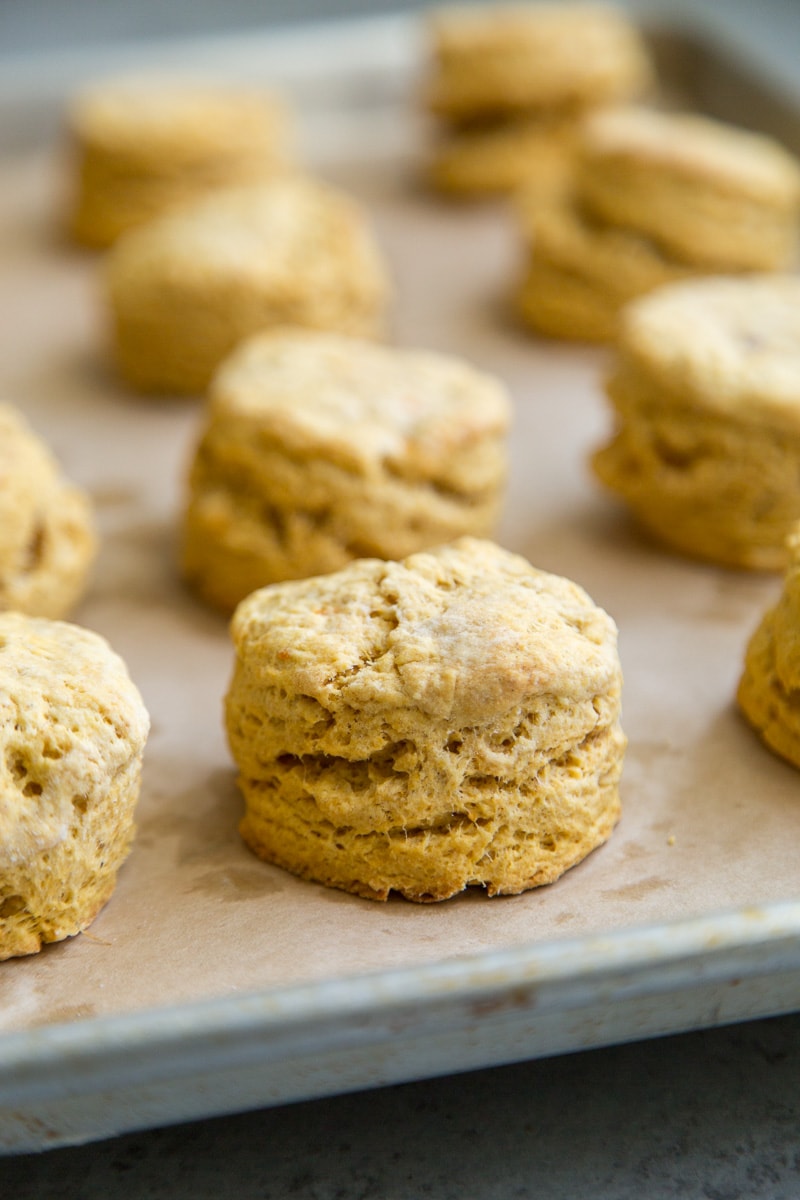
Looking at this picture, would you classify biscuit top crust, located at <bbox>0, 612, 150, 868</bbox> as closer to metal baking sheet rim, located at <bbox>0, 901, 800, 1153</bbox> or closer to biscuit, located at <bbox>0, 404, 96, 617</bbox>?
metal baking sheet rim, located at <bbox>0, 901, 800, 1153</bbox>

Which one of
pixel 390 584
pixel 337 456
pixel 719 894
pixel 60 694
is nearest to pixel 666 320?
pixel 337 456

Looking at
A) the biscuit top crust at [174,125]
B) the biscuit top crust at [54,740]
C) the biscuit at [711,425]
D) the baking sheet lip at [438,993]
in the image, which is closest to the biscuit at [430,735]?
the biscuit top crust at [54,740]

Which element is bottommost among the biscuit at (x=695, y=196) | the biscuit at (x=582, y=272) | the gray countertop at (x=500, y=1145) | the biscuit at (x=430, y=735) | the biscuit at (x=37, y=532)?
the gray countertop at (x=500, y=1145)

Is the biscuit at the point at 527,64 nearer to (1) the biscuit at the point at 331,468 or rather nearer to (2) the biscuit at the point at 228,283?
(2) the biscuit at the point at 228,283

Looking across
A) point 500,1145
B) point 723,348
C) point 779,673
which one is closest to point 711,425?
point 723,348

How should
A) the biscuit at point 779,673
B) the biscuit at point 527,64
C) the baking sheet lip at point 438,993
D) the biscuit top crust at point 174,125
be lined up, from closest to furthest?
the baking sheet lip at point 438,993 < the biscuit at point 779,673 < the biscuit top crust at point 174,125 < the biscuit at point 527,64

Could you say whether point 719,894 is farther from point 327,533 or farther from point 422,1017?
point 327,533
